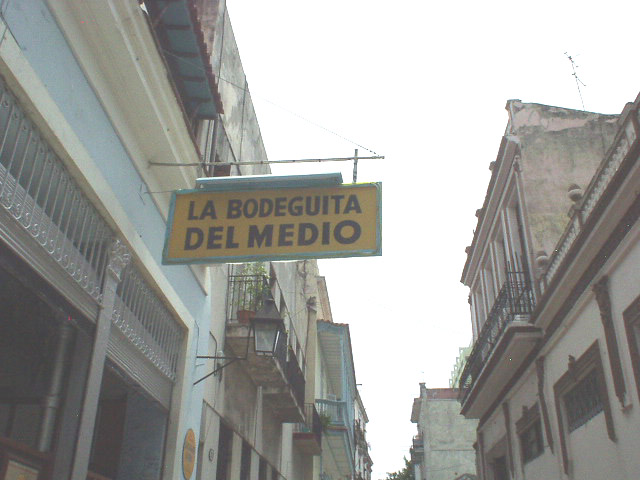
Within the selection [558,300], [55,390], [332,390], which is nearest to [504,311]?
[558,300]

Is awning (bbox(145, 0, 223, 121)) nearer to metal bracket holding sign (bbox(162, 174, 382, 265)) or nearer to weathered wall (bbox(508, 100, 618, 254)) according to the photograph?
metal bracket holding sign (bbox(162, 174, 382, 265))

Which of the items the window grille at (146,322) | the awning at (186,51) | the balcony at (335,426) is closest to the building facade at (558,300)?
the awning at (186,51)

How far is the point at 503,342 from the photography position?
11047 mm

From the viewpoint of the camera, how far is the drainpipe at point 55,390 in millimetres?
4383

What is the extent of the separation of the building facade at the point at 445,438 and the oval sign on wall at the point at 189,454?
3176 cm

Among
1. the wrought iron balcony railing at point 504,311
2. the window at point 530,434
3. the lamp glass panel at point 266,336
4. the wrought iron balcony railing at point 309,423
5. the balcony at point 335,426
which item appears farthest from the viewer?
the balcony at point 335,426

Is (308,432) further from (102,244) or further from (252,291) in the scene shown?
(102,244)

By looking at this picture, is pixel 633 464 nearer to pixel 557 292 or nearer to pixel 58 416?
pixel 557 292

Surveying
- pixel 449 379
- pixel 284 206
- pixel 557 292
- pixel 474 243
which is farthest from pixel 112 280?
pixel 449 379

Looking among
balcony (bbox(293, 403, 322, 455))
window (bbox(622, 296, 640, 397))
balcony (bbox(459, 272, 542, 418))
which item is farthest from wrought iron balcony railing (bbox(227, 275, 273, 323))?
balcony (bbox(293, 403, 322, 455))

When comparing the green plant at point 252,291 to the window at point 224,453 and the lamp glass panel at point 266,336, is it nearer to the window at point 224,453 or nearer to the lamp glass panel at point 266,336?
the window at point 224,453

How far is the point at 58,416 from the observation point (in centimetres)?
448

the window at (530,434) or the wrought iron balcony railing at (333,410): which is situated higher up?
the wrought iron balcony railing at (333,410)

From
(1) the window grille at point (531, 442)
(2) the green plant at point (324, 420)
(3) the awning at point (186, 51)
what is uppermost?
(3) the awning at point (186, 51)
